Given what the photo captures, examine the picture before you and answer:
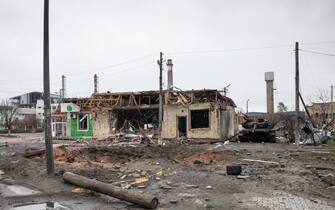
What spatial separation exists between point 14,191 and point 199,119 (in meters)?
26.5

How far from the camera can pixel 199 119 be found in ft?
116

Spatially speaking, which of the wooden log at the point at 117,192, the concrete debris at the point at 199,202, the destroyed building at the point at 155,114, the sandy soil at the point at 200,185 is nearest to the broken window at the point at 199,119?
the destroyed building at the point at 155,114

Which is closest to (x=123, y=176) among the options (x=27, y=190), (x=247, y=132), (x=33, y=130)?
(x=27, y=190)

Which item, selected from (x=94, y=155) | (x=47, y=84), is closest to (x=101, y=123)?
(x=94, y=155)

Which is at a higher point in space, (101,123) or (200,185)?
(101,123)

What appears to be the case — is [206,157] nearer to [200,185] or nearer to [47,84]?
[200,185]

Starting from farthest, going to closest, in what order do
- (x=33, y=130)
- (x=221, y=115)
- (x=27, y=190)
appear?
(x=33, y=130)
(x=221, y=115)
(x=27, y=190)

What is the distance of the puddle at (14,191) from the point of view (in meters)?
9.30

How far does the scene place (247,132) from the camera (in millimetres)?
30406

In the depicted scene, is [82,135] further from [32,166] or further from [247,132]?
[32,166]

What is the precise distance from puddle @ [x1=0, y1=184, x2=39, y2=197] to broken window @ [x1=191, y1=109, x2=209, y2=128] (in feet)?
82.4

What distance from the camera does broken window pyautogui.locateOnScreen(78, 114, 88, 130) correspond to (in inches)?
1556

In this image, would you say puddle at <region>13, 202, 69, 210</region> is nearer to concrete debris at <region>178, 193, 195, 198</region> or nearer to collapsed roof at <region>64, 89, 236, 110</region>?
concrete debris at <region>178, 193, 195, 198</region>

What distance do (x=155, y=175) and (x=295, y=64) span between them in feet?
A: 65.8
